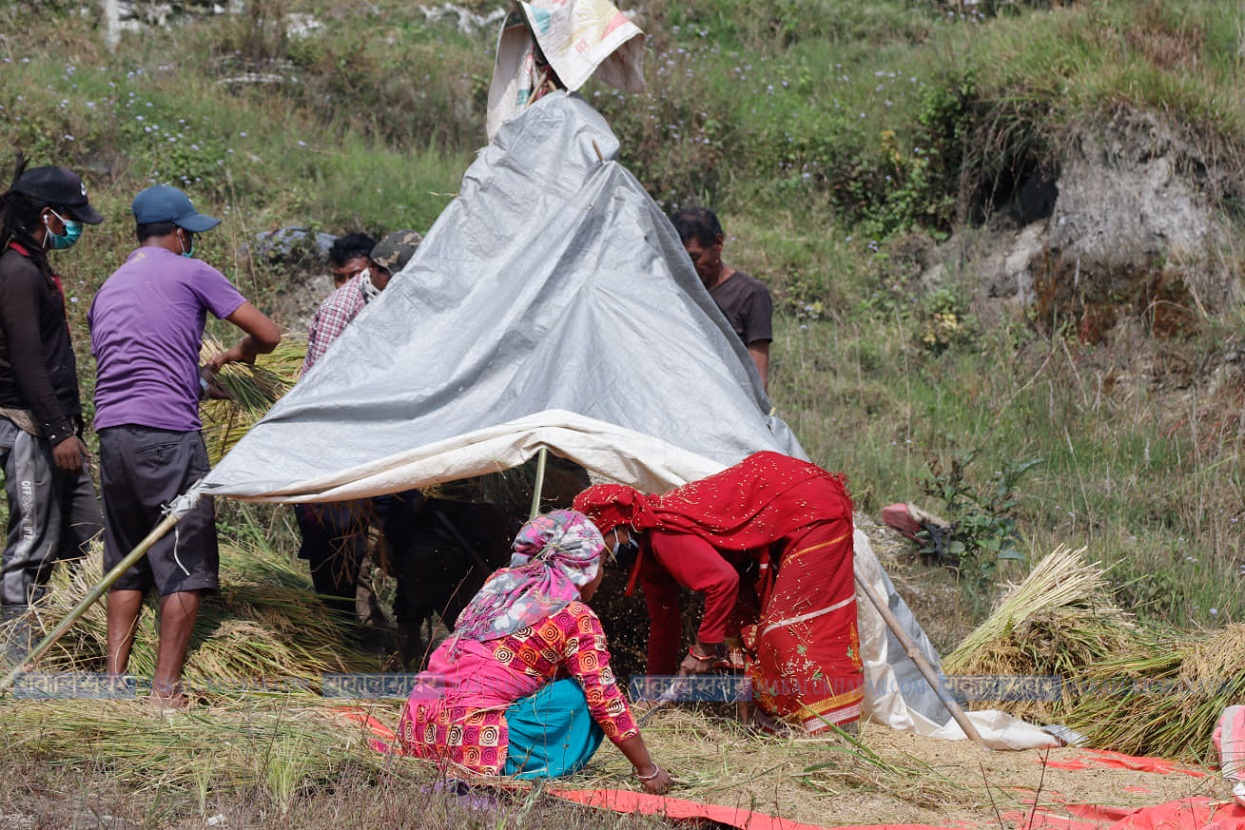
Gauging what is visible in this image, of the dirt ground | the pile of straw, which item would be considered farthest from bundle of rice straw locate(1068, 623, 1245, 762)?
the pile of straw

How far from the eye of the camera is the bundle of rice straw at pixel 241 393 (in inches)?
204

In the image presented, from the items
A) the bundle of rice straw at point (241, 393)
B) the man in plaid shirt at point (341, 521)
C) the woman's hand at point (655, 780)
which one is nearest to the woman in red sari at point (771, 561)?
the woman's hand at point (655, 780)

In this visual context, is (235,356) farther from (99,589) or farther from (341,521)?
(99,589)

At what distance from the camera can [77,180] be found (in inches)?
184

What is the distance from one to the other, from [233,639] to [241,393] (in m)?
1.10

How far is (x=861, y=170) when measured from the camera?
33.2ft

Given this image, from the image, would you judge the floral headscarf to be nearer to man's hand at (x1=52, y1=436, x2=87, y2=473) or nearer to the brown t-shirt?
man's hand at (x1=52, y1=436, x2=87, y2=473)

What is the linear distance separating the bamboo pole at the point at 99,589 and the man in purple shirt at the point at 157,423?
9 centimetres

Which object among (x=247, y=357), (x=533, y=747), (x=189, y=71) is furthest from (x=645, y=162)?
(x=533, y=747)

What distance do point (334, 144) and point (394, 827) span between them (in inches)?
310

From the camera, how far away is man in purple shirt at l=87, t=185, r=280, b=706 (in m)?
4.25

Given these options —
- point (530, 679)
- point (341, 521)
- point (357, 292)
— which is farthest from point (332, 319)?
point (530, 679)

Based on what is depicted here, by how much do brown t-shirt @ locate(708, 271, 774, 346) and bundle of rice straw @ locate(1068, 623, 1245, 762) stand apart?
6.67 ft

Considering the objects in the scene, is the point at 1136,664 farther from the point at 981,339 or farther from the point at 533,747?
the point at 981,339
